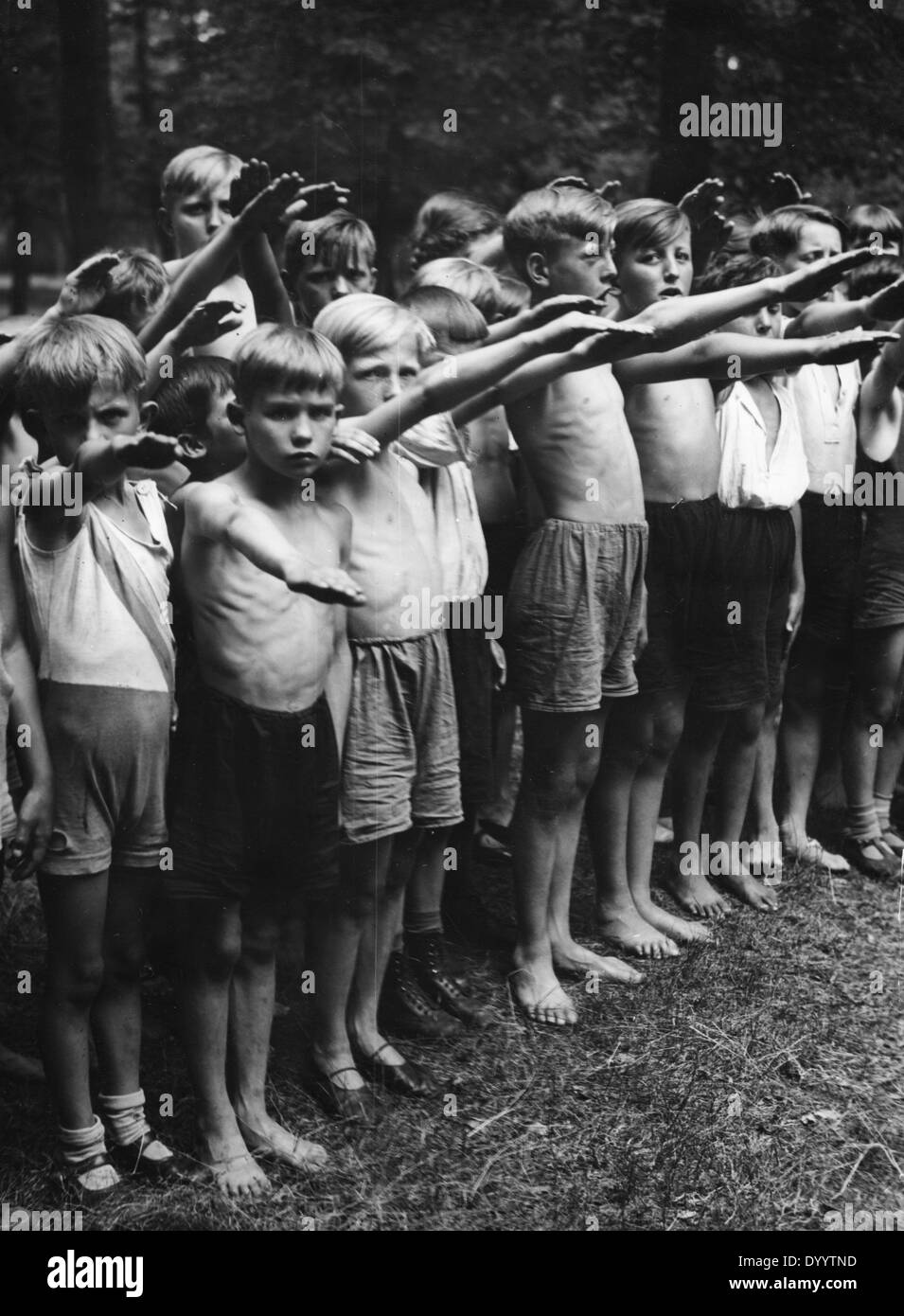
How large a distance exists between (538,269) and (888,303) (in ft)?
2.94

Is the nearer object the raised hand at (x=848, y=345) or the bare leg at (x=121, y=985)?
the bare leg at (x=121, y=985)

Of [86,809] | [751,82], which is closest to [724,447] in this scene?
[751,82]

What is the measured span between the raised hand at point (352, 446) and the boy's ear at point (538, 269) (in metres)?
1.02

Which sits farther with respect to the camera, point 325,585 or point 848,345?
point 848,345

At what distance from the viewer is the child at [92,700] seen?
282cm

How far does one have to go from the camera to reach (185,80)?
407cm

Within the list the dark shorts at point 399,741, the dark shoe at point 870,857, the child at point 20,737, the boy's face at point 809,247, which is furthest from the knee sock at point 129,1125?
the boy's face at point 809,247

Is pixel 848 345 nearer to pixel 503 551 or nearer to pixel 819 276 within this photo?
pixel 819 276

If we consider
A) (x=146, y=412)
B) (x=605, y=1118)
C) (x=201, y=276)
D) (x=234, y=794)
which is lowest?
(x=605, y=1118)

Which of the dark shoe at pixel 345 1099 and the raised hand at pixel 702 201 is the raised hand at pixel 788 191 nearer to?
the raised hand at pixel 702 201

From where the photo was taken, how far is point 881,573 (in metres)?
4.66

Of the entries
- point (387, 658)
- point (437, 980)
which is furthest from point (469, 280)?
point (437, 980)

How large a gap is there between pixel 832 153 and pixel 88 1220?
3.98 meters
